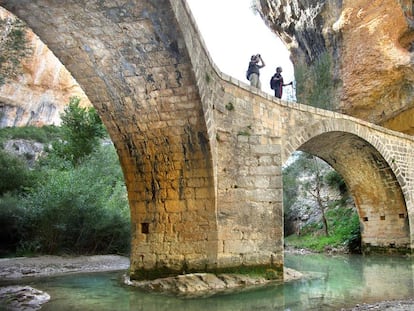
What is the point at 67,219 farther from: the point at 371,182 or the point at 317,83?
the point at 317,83

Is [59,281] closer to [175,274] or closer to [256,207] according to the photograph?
[175,274]

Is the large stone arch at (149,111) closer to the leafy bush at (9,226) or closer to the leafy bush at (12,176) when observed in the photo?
the leafy bush at (9,226)

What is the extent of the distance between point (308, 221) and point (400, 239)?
7.05m

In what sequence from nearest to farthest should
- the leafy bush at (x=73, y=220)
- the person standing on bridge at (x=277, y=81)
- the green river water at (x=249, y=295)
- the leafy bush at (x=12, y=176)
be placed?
the green river water at (x=249, y=295) < the leafy bush at (x=73, y=220) < the person standing on bridge at (x=277, y=81) < the leafy bush at (x=12, y=176)

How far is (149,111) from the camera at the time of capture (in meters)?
7.09

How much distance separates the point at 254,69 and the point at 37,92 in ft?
87.6

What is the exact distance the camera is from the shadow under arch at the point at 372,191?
39.9ft

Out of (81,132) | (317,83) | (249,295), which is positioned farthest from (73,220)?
(317,83)

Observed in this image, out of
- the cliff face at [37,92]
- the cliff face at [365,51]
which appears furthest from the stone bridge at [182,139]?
the cliff face at [37,92]

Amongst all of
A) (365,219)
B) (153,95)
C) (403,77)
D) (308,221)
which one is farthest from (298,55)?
(153,95)

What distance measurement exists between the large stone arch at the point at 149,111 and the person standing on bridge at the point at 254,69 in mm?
3202

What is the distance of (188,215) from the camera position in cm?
727

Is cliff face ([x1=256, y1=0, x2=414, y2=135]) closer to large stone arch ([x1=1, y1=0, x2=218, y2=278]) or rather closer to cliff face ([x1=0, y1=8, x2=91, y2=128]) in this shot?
large stone arch ([x1=1, y1=0, x2=218, y2=278])

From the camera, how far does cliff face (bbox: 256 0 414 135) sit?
16297 millimetres
